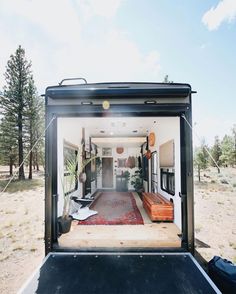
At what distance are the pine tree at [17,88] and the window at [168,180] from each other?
43.6 ft

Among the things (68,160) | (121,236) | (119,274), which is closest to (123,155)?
(68,160)

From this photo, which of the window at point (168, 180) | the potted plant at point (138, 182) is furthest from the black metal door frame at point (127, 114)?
the potted plant at point (138, 182)

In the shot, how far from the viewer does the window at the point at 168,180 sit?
15.6 feet

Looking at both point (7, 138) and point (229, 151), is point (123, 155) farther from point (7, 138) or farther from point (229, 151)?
point (229, 151)

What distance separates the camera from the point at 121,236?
361 centimetres

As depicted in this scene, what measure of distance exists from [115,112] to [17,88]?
14689 millimetres

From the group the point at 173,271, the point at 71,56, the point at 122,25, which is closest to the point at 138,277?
the point at 173,271

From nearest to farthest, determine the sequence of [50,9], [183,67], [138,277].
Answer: [138,277] < [50,9] < [183,67]

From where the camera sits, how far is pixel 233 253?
3.65m

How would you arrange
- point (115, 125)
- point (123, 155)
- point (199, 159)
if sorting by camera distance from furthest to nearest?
1. point (199, 159)
2. point (123, 155)
3. point (115, 125)

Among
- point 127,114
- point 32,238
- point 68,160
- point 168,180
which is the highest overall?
point 127,114

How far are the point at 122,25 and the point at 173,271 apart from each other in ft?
14.6

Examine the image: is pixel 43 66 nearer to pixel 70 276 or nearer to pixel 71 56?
pixel 71 56

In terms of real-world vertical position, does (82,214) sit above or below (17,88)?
below
